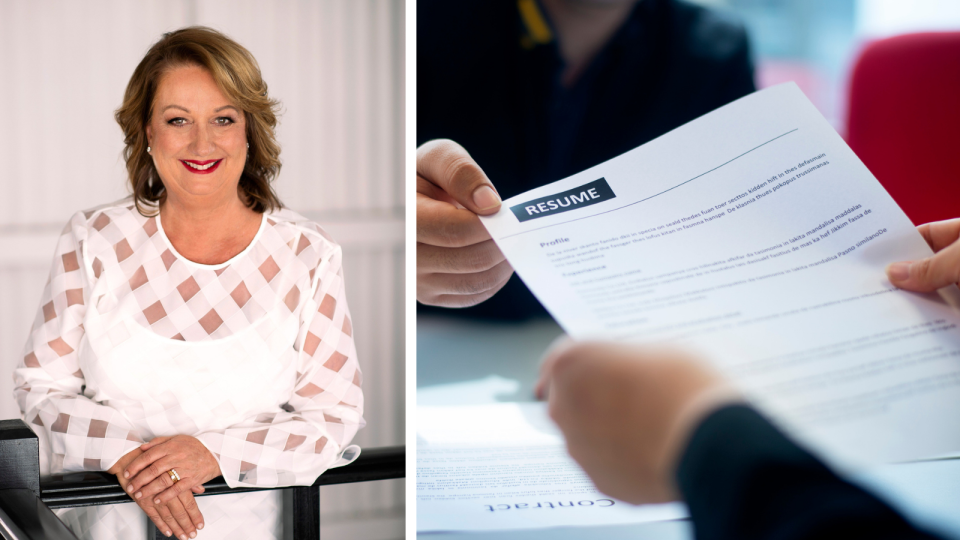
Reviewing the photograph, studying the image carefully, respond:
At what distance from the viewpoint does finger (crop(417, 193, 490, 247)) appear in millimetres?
685

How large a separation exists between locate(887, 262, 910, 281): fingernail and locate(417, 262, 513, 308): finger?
0.37m

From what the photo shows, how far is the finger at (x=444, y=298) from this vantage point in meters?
0.71

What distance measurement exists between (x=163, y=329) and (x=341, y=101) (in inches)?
42.8

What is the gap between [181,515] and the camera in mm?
963

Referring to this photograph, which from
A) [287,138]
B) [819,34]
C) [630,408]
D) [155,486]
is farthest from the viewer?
[287,138]

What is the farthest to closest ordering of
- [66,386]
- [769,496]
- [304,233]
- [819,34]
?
[304,233], [66,386], [819,34], [769,496]

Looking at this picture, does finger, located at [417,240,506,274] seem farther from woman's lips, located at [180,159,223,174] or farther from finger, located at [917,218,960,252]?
woman's lips, located at [180,159,223,174]

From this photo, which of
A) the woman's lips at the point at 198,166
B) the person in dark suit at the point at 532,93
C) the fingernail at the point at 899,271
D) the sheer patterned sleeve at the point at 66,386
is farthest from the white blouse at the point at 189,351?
the fingernail at the point at 899,271

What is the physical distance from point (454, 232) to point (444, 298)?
2.8 inches

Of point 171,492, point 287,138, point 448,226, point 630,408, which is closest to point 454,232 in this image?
point 448,226

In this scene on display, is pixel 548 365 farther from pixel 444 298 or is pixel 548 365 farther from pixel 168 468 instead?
pixel 168 468

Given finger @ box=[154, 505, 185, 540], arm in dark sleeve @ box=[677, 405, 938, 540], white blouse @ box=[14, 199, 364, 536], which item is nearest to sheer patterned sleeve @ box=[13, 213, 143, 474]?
white blouse @ box=[14, 199, 364, 536]

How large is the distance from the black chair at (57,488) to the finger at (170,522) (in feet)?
0.06

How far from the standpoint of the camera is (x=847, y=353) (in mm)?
645
